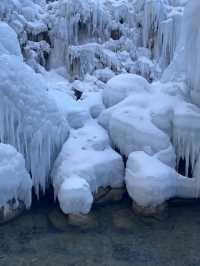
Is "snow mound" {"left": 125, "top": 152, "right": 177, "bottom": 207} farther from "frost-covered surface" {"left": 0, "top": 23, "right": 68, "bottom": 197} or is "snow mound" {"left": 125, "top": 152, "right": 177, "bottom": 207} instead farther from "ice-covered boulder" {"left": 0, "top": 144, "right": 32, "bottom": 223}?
"ice-covered boulder" {"left": 0, "top": 144, "right": 32, "bottom": 223}

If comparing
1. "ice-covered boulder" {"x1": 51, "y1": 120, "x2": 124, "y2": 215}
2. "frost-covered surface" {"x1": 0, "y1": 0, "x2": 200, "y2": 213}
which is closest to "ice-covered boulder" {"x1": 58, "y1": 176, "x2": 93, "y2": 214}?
"frost-covered surface" {"x1": 0, "y1": 0, "x2": 200, "y2": 213}

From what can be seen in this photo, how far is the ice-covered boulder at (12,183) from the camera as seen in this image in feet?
23.2

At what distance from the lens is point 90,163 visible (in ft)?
26.0

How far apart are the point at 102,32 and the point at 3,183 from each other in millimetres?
9011

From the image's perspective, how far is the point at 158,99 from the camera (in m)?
8.99

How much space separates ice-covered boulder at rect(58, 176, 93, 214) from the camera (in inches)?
285

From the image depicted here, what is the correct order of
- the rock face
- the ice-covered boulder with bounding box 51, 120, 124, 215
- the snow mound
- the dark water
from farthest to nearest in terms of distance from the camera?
the ice-covered boulder with bounding box 51, 120, 124, 215, the snow mound, the rock face, the dark water

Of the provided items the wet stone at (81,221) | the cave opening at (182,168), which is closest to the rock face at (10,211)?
the wet stone at (81,221)

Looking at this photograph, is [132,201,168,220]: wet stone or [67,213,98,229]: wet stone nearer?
[67,213,98,229]: wet stone

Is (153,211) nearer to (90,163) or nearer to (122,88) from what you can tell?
(90,163)

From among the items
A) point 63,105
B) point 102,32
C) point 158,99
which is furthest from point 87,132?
point 102,32

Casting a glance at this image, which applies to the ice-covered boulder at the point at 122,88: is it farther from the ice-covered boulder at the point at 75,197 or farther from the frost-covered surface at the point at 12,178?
the frost-covered surface at the point at 12,178

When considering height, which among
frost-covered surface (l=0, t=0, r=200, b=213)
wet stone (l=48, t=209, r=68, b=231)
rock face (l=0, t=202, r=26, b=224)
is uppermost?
frost-covered surface (l=0, t=0, r=200, b=213)

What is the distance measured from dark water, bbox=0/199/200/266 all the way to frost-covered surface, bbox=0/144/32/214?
46cm
